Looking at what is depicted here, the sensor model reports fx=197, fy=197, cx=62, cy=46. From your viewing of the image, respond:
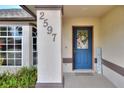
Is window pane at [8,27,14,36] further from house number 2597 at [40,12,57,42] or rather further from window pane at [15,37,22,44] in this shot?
house number 2597 at [40,12,57,42]

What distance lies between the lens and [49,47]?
19.0 ft

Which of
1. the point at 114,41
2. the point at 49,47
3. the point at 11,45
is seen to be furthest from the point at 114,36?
the point at 11,45

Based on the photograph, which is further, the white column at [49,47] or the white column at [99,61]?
the white column at [99,61]

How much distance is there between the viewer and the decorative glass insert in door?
9297 mm

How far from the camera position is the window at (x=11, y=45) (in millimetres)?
9938

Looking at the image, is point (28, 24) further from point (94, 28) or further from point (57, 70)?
point (57, 70)

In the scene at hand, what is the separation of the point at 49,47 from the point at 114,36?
7.12ft

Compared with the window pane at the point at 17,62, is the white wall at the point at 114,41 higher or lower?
higher

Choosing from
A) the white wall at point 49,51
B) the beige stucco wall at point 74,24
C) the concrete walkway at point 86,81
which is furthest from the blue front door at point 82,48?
the white wall at point 49,51

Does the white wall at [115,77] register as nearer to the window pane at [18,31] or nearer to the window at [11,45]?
the window at [11,45]

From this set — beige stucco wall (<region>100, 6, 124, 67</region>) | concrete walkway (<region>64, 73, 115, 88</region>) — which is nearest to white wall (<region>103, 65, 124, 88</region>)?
concrete walkway (<region>64, 73, 115, 88</region>)

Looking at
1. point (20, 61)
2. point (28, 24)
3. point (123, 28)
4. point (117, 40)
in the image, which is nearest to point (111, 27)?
point (117, 40)
